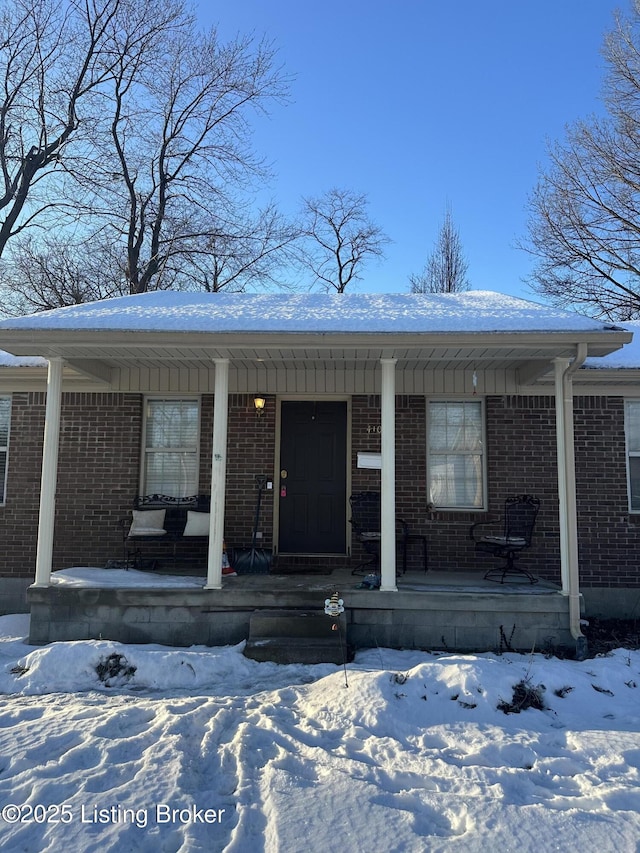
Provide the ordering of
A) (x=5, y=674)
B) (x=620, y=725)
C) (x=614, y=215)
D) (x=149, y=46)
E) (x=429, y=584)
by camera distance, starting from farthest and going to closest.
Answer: (x=149, y=46)
(x=614, y=215)
(x=429, y=584)
(x=5, y=674)
(x=620, y=725)

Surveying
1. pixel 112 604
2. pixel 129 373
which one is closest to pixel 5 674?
pixel 112 604

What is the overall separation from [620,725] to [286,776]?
2405 mm

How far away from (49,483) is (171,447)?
1.97 m

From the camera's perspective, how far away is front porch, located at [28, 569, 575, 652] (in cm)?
561

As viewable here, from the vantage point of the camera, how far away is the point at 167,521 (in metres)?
7.44

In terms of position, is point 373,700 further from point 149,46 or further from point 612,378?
point 149,46

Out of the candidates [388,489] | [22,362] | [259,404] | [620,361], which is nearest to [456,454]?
[388,489]

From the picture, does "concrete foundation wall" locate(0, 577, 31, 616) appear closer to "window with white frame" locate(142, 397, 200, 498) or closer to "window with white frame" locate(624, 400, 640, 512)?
"window with white frame" locate(142, 397, 200, 498)

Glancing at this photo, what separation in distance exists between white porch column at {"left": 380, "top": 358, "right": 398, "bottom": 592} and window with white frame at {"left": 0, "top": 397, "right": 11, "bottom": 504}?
5.15 m

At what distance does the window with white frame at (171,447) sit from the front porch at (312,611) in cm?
195

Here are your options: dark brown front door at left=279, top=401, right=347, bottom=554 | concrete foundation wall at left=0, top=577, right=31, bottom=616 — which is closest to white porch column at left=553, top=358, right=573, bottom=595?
dark brown front door at left=279, top=401, right=347, bottom=554

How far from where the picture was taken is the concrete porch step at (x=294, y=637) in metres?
5.17

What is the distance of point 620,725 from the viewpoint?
13.2 feet

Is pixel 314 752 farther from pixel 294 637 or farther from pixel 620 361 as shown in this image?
pixel 620 361
